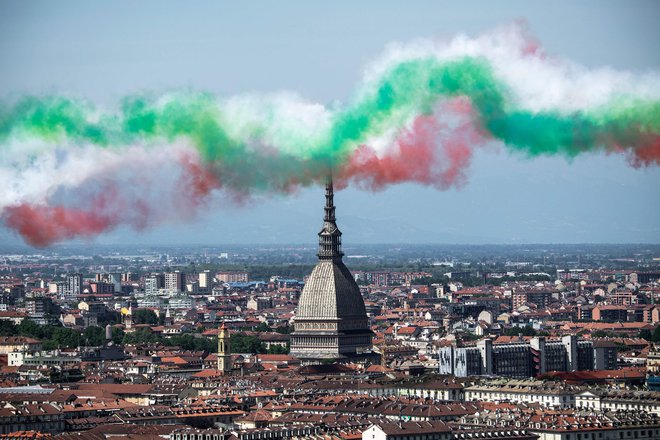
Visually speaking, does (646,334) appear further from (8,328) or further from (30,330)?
(8,328)

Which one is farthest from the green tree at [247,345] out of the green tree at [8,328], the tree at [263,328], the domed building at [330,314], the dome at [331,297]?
the tree at [263,328]

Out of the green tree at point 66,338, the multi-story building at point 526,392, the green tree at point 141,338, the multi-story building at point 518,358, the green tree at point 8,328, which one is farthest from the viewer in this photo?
the green tree at point 141,338

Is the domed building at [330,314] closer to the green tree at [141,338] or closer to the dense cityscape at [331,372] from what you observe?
the dense cityscape at [331,372]

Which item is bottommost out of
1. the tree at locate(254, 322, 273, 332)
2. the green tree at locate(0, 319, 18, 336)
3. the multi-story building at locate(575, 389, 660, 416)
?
the multi-story building at locate(575, 389, 660, 416)

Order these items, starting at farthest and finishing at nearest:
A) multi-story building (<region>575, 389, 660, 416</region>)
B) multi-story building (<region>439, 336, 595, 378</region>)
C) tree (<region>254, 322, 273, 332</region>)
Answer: tree (<region>254, 322, 273, 332</region>), multi-story building (<region>439, 336, 595, 378</region>), multi-story building (<region>575, 389, 660, 416</region>)

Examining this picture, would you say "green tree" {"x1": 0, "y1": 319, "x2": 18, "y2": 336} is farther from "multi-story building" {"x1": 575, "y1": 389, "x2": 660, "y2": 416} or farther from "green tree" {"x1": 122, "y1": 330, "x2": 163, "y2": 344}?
"multi-story building" {"x1": 575, "y1": 389, "x2": 660, "y2": 416}

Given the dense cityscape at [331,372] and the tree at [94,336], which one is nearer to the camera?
the dense cityscape at [331,372]

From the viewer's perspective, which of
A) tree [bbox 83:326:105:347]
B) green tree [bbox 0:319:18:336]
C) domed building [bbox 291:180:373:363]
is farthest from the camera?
green tree [bbox 0:319:18:336]

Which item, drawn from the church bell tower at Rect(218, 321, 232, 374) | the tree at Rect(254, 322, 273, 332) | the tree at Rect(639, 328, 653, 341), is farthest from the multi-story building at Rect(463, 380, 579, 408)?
the tree at Rect(254, 322, 273, 332)

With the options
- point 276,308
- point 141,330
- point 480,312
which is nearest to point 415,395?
point 141,330
